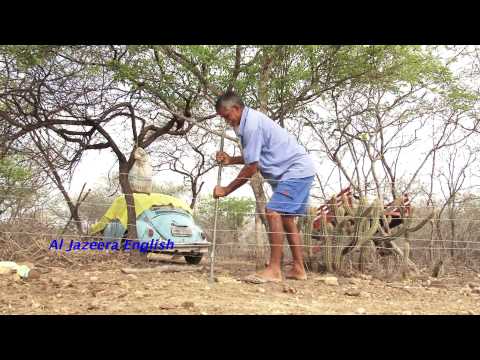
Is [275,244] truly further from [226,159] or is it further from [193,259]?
[193,259]

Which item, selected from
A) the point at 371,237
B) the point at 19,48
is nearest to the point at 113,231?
the point at 19,48

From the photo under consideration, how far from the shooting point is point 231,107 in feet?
17.2

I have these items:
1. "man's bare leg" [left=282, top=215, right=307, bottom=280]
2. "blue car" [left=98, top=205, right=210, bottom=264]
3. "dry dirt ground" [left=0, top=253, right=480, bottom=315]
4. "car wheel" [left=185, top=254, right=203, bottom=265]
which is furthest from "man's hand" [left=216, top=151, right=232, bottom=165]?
"car wheel" [left=185, top=254, right=203, bottom=265]

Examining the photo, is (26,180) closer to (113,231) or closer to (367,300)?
(113,231)

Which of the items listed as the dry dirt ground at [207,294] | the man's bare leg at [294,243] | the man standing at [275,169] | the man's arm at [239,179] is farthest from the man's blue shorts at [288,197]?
the dry dirt ground at [207,294]

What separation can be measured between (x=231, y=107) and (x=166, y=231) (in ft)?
8.88

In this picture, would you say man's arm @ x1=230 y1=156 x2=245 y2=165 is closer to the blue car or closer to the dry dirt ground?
the dry dirt ground

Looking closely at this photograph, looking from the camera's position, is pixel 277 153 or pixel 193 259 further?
pixel 193 259

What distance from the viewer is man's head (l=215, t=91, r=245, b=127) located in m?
5.24

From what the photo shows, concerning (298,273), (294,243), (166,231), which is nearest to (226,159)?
(294,243)

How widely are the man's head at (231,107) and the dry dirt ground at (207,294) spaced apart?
177cm

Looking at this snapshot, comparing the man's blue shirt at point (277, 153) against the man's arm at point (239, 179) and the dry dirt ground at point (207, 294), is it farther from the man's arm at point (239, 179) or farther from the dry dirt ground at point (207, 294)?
the dry dirt ground at point (207, 294)

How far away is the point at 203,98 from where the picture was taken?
840 centimetres

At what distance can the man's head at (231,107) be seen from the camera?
5238 mm
